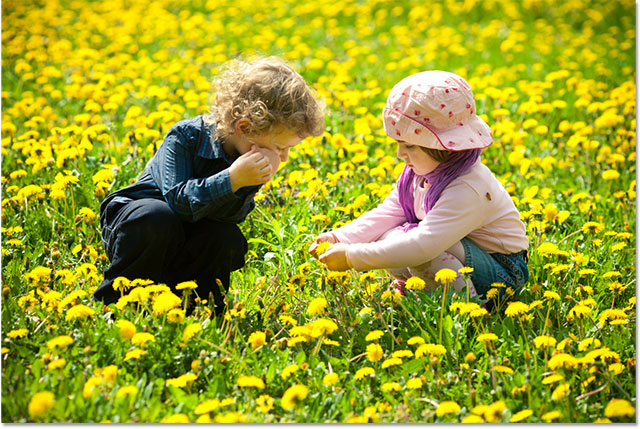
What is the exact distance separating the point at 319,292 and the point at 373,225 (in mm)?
342

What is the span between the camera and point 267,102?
2.46 m

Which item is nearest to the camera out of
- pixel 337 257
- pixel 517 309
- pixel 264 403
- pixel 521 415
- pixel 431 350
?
pixel 521 415

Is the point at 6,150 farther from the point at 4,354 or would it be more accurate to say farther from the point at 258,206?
the point at 4,354

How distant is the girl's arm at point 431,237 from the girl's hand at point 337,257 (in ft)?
0.11

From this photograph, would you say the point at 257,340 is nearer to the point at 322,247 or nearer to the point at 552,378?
the point at 322,247

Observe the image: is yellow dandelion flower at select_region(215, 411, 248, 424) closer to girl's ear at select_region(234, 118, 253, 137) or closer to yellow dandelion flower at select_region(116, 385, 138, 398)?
yellow dandelion flower at select_region(116, 385, 138, 398)

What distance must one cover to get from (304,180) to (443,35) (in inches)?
163

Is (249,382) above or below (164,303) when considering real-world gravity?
below

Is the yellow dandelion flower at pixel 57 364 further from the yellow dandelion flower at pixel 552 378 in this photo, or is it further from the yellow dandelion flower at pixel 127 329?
the yellow dandelion flower at pixel 552 378

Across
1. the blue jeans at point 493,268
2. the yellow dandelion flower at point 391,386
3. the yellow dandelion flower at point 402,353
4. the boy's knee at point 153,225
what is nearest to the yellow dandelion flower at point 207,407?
the yellow dandelion flower at point 391,386

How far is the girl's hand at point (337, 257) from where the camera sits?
2.57 meters

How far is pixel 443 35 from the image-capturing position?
720cm

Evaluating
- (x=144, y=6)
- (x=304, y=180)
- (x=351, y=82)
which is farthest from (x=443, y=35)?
(x=304, y=180)

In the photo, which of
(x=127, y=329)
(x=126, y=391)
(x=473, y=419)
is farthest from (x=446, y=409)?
(x=127, y=329)
